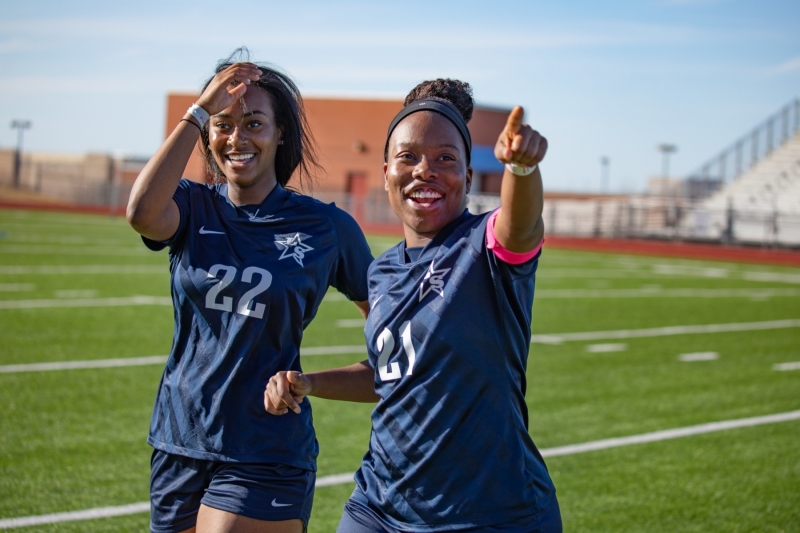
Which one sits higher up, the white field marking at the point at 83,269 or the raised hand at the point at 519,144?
the raised hand at the point at 519,144

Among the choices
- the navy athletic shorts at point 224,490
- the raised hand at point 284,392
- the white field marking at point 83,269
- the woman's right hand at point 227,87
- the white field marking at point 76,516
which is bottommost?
the white field marking at point 76,516

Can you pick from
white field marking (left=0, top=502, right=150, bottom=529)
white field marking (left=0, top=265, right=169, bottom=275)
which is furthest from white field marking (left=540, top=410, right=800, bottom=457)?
Result: white field marking (left=0, top=265, right=169, bottom=275)

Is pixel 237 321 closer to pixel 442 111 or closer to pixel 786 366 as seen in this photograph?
pixel 442 111

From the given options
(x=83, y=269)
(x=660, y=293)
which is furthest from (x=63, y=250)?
(x=660, y=293)

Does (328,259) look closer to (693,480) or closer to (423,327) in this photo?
(423,327)

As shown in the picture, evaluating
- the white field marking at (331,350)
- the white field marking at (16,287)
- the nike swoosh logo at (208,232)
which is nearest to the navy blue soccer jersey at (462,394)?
the nike swoosh logo at (208,232)

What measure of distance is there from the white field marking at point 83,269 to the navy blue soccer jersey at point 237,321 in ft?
46.1

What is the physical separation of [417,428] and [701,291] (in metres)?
17.6

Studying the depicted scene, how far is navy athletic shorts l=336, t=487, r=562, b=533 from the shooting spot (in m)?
2.41

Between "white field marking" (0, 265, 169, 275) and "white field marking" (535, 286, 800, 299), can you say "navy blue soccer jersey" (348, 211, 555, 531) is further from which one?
"white field marking" (0, 265, 169, 275)

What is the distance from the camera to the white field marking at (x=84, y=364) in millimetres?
8370

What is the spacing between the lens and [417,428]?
2.50 meters

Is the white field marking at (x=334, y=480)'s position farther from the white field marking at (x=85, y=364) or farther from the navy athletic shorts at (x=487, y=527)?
the white field marking at (x=85, y=364)

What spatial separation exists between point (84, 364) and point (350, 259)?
6313 mm
